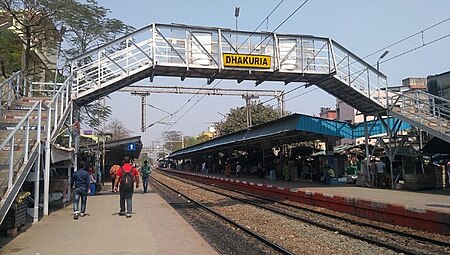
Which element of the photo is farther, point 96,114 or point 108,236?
point 96,114

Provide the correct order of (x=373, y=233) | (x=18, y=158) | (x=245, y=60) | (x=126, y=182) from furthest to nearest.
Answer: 1. (x=245, y=60)
2. (x=126, y=182)
3. (x=373, y=233)
4. (x=18, y=158)

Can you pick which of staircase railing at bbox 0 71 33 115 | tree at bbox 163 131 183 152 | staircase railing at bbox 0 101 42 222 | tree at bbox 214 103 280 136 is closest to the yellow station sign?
staircase railing at bbox 0 101 42 222

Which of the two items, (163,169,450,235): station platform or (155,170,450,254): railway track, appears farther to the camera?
(163,169,450,235): station platform

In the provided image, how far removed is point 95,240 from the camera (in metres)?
→ 8.24

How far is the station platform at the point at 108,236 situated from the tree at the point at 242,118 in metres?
36.7

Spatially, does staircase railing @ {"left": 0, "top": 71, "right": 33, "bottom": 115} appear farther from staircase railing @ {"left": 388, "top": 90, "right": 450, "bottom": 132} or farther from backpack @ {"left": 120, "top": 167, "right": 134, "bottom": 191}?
staircase railing @ {"left": 388, "top": 90, "right": 450, "bottom": 132}

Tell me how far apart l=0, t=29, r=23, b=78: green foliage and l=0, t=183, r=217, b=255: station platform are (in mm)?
11140

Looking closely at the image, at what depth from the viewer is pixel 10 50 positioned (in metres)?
20.0

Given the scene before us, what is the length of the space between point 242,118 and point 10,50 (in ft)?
114

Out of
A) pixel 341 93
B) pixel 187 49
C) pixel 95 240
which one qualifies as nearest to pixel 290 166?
pixel 341 93

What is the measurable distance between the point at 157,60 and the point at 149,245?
9.03m

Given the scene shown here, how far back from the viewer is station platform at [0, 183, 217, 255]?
7469 mm

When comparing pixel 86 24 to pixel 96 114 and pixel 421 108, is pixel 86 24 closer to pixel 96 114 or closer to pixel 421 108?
pixel 96 114

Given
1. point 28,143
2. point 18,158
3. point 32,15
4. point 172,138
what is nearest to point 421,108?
point 28,143
